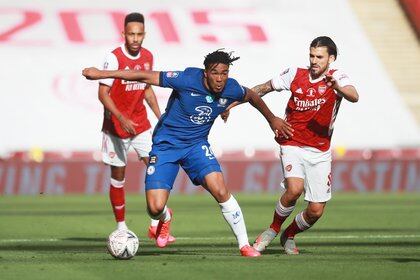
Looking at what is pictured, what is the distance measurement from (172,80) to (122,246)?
1589mm

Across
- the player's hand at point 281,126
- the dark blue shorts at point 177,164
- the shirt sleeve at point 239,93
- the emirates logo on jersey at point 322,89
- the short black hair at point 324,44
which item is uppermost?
the short black hair at point 324,44

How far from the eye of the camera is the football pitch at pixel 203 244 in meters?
9.38

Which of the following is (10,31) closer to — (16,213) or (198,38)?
(198,38)

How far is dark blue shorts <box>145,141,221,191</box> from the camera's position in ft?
35.7

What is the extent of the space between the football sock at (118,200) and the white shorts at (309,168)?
7.62ft

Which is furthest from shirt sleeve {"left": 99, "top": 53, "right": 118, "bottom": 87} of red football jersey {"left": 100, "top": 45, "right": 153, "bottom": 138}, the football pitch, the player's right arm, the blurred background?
the blurred background

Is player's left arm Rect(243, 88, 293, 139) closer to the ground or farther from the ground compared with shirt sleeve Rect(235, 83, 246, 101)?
closer to the ground

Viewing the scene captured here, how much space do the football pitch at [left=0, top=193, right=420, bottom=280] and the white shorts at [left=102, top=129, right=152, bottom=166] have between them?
3.09 feet

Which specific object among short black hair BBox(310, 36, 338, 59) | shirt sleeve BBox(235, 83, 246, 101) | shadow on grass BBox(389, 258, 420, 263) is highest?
short black hair BBox(310, 36, 338, 59)

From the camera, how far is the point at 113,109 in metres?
11.9

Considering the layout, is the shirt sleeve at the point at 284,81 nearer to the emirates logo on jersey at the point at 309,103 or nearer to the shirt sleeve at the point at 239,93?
the emirates logo on jersey at the point at 309,103

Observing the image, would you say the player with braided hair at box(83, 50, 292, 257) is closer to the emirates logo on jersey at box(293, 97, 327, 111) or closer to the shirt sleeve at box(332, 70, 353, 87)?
the emirates logo on jersey at box(293, 97, 327, 111)

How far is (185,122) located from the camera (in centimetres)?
1093

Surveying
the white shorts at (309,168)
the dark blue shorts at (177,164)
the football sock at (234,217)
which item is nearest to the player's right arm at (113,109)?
the dark blue shorts at (177,164)
